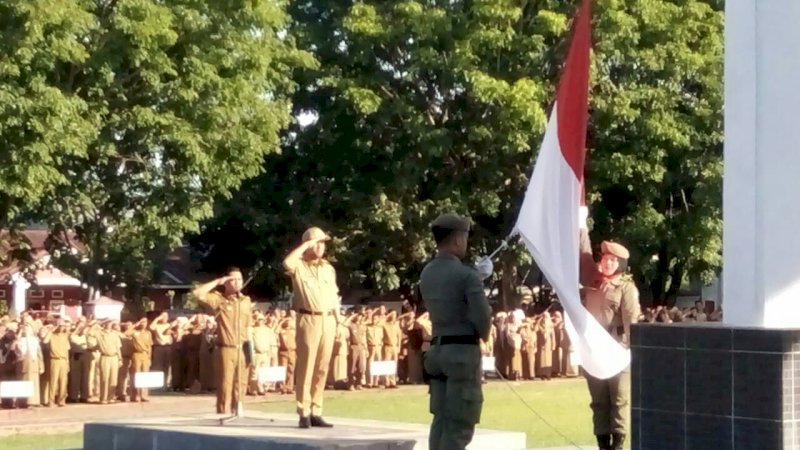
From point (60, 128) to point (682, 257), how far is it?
60.0 ft

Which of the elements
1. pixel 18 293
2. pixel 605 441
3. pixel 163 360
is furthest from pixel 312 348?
pixel 18 293

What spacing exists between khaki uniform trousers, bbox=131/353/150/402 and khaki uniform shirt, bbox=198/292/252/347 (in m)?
5.94

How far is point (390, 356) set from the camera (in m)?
27.7

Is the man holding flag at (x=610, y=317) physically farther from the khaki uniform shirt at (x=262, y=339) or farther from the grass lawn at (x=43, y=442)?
the khaki uniform shirt at (x=262, y=339)

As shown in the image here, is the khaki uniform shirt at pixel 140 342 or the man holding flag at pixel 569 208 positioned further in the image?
the khaki uniform shirt at pixel 140 342

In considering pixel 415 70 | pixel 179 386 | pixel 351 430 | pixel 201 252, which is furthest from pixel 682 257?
pixel 351 430

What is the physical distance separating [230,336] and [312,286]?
5.00 m

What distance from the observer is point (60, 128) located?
2692 cm

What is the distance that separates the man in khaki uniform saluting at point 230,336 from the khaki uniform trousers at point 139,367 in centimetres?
595

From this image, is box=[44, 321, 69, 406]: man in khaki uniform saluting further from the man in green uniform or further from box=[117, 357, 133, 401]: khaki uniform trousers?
the man in green uniform

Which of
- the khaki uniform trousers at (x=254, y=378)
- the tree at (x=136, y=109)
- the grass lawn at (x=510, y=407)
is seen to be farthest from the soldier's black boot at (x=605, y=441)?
the tree at (x=136, y=109)

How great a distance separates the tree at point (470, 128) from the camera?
35.0 metres

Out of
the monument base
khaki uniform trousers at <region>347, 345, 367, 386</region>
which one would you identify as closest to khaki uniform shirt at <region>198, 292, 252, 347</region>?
khaki uniform trousers at <region>347, 345, 367, 386</region>

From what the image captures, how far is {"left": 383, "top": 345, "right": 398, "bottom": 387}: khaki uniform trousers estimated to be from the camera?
2706 centimetres
